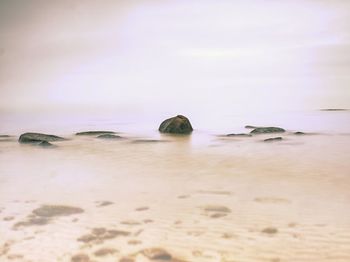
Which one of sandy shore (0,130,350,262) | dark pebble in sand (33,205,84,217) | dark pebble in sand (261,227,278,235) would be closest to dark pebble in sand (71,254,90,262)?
sandy shore (0,130,350,262)

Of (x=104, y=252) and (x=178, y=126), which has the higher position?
(x=178, y=126)

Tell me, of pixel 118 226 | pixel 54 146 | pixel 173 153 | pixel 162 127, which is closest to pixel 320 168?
pixel 173 153

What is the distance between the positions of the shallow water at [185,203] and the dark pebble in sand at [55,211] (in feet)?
0.53

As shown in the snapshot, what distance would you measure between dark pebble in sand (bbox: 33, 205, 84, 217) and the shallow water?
162 millimetres

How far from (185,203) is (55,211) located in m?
2.07

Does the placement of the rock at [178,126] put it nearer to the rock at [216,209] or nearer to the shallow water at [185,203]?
the shallow water at [185,203]

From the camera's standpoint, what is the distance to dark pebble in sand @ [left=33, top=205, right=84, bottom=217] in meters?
5.85

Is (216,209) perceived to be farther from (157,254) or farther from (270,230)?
(157,254)

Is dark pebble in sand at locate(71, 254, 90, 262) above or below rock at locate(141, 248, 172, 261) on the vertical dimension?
above

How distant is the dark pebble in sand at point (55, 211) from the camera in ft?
19.2

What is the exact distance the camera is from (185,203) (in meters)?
6.40

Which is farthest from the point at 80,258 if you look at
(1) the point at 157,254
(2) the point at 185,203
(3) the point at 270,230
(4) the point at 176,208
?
(2) the point at 185,203

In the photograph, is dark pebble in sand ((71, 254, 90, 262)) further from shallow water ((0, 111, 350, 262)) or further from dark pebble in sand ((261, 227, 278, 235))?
dark pebble in sand ((261, 227, 278, 235))

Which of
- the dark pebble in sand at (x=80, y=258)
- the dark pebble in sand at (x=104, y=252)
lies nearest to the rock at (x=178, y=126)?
the dark pebble in sand at (x=104, y=252)
